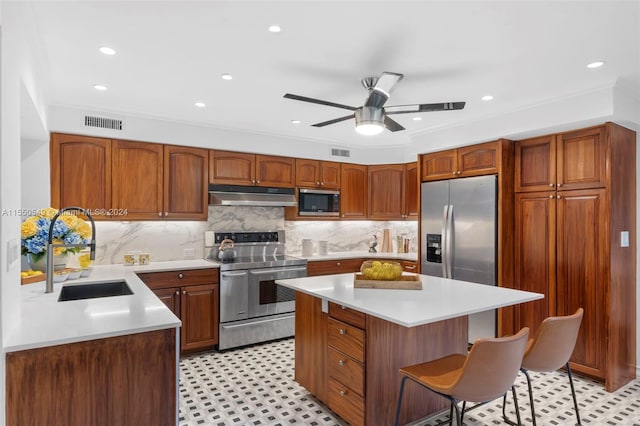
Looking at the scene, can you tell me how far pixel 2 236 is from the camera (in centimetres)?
138

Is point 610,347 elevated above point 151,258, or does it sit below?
below

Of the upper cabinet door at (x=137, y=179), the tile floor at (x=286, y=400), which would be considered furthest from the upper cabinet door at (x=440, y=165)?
the upper cabinet door at (x=137, y=179)

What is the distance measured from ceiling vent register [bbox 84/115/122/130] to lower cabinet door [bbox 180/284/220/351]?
175cm

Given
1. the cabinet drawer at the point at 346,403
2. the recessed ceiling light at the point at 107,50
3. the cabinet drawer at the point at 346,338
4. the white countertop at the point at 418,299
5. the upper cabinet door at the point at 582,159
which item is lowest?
the cabinet drawer at the point at 346,403

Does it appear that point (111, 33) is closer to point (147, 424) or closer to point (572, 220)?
point (147, 424)

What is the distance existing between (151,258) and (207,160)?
125 cm

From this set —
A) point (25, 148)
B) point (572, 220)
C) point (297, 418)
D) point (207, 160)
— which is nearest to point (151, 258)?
point (207, 160)

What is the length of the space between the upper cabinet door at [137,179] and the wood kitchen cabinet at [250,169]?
0.57m

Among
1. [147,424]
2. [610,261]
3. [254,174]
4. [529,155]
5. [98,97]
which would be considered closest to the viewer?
[147,424]

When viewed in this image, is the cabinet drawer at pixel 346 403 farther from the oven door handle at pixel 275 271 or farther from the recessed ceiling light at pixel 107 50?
the recessed ceiling light at pixel 107 50

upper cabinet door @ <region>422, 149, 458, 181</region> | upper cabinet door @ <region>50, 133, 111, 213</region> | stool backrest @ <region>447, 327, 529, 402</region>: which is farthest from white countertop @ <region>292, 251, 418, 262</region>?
stool backrest @ <region>447, 327, 529, 402</region>

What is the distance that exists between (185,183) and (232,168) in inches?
22.1

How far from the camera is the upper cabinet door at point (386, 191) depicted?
5496mm

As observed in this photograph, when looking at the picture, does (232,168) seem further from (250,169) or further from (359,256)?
(359,256)
